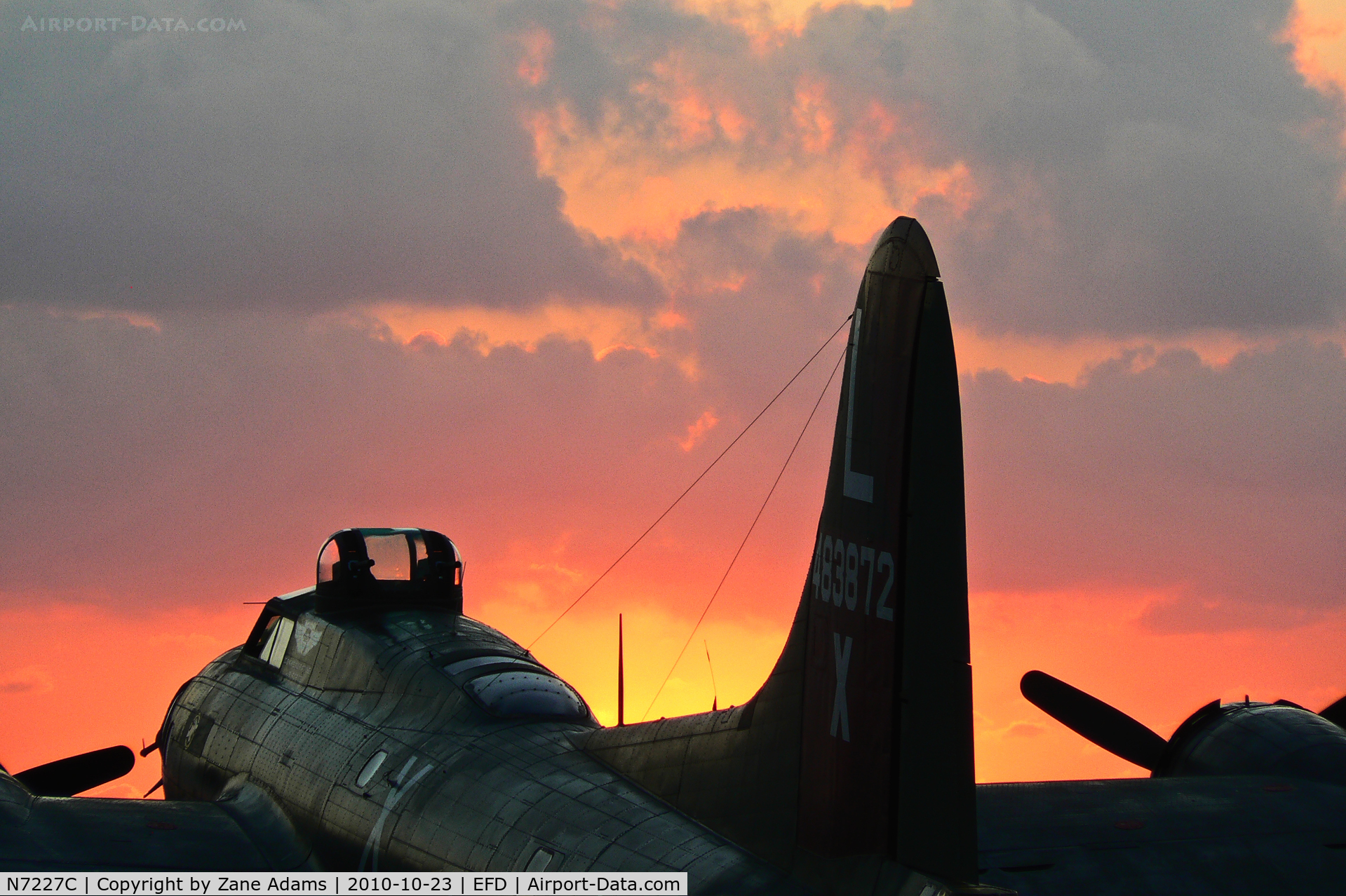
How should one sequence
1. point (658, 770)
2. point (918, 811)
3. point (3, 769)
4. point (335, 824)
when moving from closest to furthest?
point (918, 811)
point (658, 770)
point (335, 824)
point (3, 769)

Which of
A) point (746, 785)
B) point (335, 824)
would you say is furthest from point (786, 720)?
point (335, 824)

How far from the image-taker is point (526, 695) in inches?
597

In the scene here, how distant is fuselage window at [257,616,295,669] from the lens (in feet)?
60.3

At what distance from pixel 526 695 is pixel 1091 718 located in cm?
872

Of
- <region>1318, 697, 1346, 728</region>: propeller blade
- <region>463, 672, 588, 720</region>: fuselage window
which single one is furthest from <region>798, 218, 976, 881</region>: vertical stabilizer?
<region>1318, 697, 1346, 728</region>: propeller blade

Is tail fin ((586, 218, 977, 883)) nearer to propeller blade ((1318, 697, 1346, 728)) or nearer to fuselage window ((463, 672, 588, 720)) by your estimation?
fuselage window ((463, 672, 588, 720))

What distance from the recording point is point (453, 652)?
16.4 m

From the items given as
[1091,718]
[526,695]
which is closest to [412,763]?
[526,695]

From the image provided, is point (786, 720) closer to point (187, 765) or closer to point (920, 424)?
point (920, 424)

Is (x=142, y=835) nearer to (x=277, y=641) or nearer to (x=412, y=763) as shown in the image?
(x=412, y=763)

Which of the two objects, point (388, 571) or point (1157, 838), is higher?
point (388, 571)

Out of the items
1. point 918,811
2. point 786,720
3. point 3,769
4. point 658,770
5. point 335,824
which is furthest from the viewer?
point 3,769

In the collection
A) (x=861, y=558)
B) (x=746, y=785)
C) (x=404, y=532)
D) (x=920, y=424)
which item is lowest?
(x=746, y=785)

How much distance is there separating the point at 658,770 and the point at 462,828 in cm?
210
